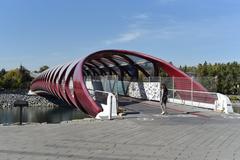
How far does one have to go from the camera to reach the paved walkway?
8930 mm

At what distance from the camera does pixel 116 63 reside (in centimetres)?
4306

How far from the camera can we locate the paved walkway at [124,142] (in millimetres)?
8930

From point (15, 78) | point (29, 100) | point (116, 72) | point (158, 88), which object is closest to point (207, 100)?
point (158, 88)

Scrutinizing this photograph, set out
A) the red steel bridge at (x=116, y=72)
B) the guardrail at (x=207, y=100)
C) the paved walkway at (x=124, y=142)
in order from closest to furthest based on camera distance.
Answer: the paved walkway at (x=124, y=142) < the guardrail at (x=207, y=100) < the red steel bridge at (x=116, y=72)

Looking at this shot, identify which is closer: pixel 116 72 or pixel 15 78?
pixel 116 72

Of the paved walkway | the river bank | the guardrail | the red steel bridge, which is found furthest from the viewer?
the river bank

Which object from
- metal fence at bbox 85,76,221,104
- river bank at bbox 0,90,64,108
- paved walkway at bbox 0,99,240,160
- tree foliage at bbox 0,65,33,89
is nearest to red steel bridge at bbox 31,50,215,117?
metal fence at bbox 85,76,221,104

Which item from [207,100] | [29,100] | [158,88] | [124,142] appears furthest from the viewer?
[29,100]

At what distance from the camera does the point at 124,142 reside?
35.2 feet

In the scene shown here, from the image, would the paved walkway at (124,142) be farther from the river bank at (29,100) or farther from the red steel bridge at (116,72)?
the river bank at (29,100)

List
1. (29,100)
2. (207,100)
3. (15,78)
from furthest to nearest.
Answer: (15,78), (29,100), (207,100)

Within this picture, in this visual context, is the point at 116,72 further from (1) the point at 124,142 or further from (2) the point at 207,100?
(1) the point at 124,142

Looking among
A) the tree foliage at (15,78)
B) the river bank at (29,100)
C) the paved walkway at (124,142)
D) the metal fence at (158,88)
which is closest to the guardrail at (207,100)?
the metal fence at (158,88)

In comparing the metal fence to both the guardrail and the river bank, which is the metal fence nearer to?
the guardrail
